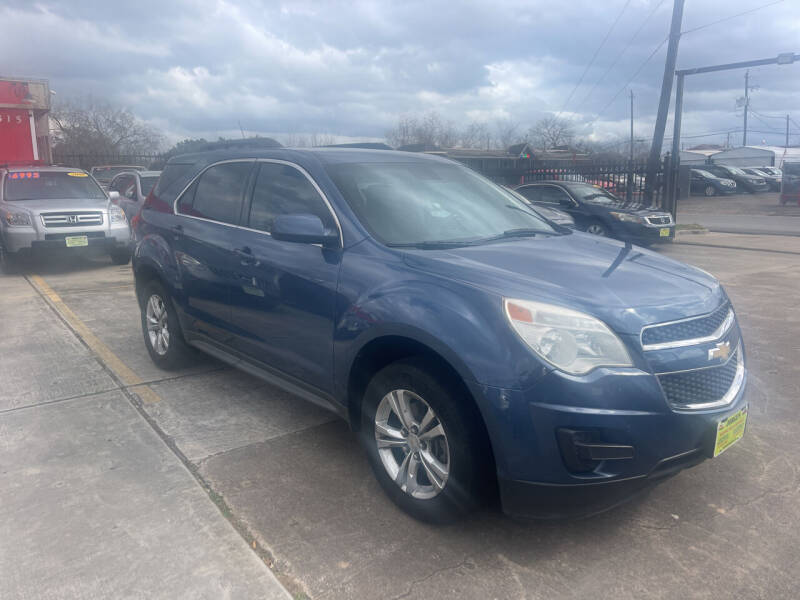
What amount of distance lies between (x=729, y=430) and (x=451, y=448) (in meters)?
1.21

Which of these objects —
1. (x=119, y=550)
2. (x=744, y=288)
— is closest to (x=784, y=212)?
(x=744, y=288)

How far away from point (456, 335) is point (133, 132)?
5343 cm

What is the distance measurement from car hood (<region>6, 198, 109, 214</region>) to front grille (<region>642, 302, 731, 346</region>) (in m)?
10.2

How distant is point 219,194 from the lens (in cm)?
450

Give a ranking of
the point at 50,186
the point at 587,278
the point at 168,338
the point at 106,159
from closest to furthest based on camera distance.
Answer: the point at 587,278 < the point at 168,338 < the point at 50,186 < the point at 106,159

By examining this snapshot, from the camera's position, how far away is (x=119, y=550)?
2846 mm

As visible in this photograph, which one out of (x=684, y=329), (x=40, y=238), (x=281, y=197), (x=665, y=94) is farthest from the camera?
(x=665, y=94)

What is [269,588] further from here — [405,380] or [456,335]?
[456,335]

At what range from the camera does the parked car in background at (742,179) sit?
3569cm

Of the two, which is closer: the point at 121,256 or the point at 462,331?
the point at 462,331

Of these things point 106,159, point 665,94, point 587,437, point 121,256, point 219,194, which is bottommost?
point 121,256

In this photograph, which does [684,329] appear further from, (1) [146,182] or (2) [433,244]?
(1) [146,182]

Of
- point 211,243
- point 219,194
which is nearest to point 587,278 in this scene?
point 211,243

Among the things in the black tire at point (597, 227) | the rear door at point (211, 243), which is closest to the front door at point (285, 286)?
the rear door at point (211, 243)
